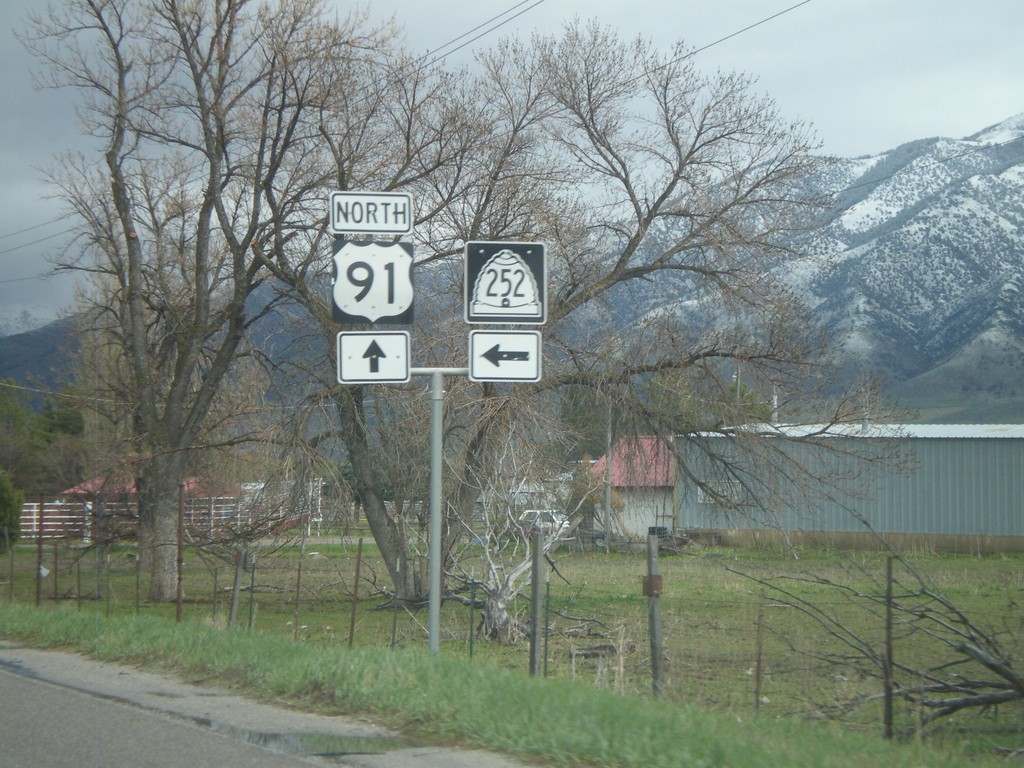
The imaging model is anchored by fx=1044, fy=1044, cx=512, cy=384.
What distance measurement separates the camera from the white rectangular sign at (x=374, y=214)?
8969mm

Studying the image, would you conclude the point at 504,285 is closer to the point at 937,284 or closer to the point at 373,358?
the point at 373,358

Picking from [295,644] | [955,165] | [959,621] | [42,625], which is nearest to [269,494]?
[42,625]

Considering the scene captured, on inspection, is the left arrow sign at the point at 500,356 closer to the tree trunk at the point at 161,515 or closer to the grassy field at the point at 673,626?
the grassy field at the point at 673,626

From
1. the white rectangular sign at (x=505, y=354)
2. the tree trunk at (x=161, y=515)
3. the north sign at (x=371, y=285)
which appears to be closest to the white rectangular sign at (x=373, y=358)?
the north sign at (x=371, y=285)

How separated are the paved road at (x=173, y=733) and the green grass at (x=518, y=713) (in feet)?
0.81

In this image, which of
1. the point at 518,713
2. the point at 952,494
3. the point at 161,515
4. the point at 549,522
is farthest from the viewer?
the point at 952,494

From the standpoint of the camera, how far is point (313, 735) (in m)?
7.34

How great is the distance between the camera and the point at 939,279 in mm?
151750

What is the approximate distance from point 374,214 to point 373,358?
125cm

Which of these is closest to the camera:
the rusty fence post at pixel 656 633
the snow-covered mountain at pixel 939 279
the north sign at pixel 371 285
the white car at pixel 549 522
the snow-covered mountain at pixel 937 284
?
the north sign at pixel 371 285

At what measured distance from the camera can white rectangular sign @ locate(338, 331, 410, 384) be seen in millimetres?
8805

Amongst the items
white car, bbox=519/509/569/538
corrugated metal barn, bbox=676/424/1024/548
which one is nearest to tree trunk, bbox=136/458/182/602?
white car, bbox=519/509/569/538

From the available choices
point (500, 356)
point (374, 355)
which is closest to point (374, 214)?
point (374, 355)

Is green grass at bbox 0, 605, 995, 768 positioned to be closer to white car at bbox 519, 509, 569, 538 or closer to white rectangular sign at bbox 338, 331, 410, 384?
white rectangular sign at bbox 338, 331, 410, 384
